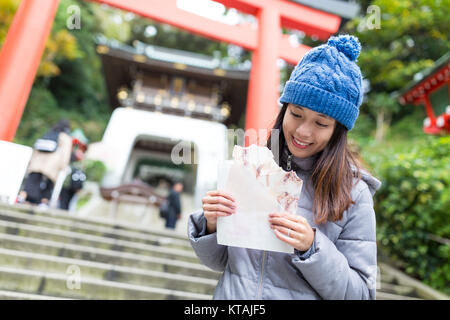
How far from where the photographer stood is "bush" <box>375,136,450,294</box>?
3299mm

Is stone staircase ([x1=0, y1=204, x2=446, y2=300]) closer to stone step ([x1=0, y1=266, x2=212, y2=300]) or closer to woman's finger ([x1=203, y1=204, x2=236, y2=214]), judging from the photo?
stone step ([x1=0, y1=266, x2=212, y2=300])

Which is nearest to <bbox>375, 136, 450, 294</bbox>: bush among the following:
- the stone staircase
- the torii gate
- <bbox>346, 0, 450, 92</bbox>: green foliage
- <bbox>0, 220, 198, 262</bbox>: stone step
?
the stone staircase

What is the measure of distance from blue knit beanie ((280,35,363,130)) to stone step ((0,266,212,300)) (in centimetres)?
224

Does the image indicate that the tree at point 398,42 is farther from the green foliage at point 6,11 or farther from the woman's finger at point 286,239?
the green foliage at point 6,11

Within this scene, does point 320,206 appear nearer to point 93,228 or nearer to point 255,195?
point 255,195

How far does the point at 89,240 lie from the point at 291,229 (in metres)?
3.16

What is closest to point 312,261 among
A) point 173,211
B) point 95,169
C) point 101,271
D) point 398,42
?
point 101,271

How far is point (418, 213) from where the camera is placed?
3506mm

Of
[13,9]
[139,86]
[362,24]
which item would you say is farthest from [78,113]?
[362,24]

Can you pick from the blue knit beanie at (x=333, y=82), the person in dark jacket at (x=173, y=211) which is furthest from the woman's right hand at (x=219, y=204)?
the person in dark jacket at (x=173, y=211)

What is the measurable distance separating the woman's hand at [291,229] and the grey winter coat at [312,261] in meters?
0.04

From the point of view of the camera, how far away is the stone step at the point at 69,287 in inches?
91.8
